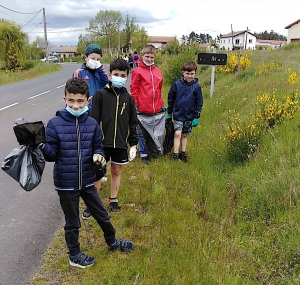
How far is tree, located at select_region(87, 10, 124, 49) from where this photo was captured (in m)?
75.8

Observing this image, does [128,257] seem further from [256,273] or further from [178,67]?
[178,67]

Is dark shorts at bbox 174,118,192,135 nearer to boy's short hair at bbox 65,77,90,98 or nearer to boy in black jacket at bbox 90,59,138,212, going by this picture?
boy in black jacket at bbox 90,59,138,212

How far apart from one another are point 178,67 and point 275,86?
5678mm

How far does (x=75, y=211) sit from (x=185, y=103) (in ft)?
9.36

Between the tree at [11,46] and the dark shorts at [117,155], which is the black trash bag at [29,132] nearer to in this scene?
the dark shorts at [117,155]

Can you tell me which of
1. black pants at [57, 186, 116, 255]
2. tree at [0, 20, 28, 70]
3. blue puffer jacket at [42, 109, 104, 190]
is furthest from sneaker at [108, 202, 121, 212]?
tree at [0, 20, 28, 70]

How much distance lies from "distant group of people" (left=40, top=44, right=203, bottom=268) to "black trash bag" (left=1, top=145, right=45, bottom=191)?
0.09 m

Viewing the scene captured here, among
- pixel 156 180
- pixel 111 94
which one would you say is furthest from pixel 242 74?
pixel 111 94

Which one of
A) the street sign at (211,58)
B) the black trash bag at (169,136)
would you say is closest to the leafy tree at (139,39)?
the street sign at (211,58)

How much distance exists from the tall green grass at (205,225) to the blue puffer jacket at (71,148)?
31.0 inches

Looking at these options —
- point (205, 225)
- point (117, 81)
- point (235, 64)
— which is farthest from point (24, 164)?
point (235, 64)

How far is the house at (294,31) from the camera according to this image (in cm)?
5022

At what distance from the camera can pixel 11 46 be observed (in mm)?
30656

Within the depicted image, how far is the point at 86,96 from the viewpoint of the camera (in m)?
2.67
